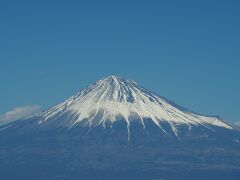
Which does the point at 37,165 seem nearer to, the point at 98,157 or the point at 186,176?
the point at 98,157

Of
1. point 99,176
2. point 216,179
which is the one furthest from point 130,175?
point 216,179

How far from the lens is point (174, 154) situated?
199 meters

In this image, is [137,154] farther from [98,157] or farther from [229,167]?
[229,167]

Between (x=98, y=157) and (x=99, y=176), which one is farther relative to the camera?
(x=98, y=157)

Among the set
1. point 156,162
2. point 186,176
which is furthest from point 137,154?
point 186,176

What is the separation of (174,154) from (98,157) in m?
17.5

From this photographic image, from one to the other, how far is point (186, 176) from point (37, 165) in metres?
33.7

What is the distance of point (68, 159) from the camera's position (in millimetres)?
198000

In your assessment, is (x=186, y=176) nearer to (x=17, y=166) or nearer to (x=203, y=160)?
(x=203, y=160)

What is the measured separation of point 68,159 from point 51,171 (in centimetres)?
1131

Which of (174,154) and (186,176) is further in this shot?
(174,154)

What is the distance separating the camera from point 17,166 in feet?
627

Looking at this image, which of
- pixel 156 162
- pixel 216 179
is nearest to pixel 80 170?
pixel 156 162

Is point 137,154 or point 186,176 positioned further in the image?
point 137,154
